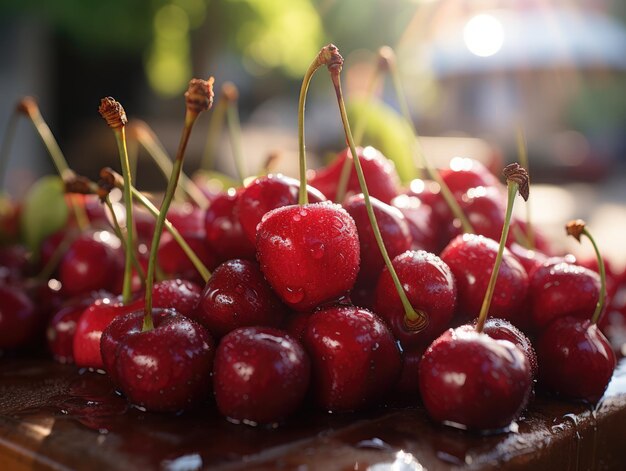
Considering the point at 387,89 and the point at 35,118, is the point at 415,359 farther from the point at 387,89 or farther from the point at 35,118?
the point at 387,89

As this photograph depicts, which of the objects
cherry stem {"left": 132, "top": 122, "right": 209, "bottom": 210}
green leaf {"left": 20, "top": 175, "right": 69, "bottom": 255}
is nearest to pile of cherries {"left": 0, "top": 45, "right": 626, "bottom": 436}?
cherry stem {"left": 132, "top": 122, "right": 209, "bottom": 210}

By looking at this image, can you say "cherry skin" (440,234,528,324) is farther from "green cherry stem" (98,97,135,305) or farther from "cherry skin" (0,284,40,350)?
"cherry skin" (0,284,40,350)

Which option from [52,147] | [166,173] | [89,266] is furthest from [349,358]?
[52,147]

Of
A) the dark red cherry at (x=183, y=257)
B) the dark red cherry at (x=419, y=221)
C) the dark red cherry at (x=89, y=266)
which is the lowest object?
the dark red cherry at (x=89, y=266)

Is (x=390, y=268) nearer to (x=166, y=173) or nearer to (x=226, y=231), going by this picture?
(x=226, y=231)

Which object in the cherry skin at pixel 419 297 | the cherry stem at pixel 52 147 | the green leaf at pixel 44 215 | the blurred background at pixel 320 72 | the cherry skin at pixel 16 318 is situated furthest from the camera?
the blurred background at pixel 320 72

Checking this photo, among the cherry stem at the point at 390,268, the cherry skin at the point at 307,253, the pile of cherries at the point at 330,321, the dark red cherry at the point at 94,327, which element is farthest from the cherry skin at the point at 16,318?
the cherry stem at the point at 390,268

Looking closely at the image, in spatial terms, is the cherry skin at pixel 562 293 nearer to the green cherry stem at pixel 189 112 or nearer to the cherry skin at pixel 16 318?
the green cherry stem at pixel 189 112

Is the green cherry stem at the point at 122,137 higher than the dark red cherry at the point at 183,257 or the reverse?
higher
